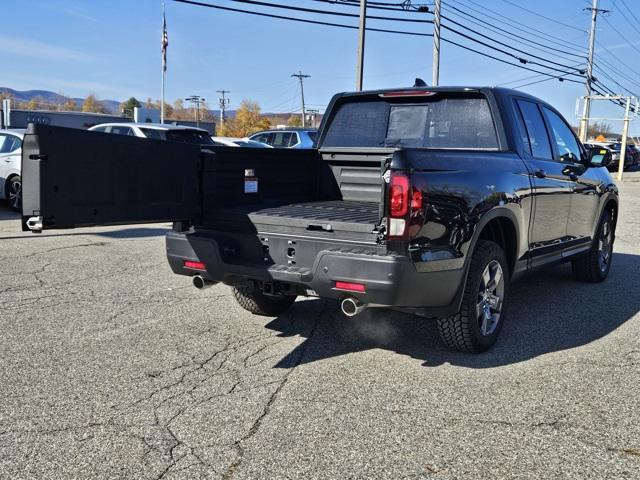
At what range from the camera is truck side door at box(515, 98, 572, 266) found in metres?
5.52

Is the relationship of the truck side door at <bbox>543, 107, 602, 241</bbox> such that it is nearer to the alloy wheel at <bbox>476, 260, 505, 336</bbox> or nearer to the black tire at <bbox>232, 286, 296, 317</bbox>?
the alloy wheel at <bbox>476, 260, 505, 336</bbox>

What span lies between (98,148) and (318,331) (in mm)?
2390

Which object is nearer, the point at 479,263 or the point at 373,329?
the point at 479,263

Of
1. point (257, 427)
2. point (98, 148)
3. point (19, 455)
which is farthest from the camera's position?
point (98, 148)

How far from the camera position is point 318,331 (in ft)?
17.7

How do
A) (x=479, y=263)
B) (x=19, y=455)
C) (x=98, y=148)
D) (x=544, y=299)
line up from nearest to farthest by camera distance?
(x=19, y=455), (x=98, y=148), (x=479, y=263), (x=544, y=299)

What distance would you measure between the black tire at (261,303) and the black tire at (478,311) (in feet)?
5.20

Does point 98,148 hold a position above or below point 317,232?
above

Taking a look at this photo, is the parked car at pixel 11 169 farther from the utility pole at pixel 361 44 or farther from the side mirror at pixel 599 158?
the utility pole at pixel 361 44

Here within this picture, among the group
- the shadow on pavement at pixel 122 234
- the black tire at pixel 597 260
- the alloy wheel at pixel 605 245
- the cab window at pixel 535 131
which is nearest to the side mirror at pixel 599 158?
the black tire at pixel 597 260

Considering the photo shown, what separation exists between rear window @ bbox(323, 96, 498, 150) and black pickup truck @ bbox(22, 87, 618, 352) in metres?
0.01

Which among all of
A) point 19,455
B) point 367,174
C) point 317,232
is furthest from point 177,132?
point 19,455

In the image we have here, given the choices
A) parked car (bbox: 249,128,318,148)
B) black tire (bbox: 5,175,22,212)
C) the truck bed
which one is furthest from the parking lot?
parked car (bbox: 249,128,318,148)

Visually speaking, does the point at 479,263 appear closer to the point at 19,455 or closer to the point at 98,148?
the point at 98,148
